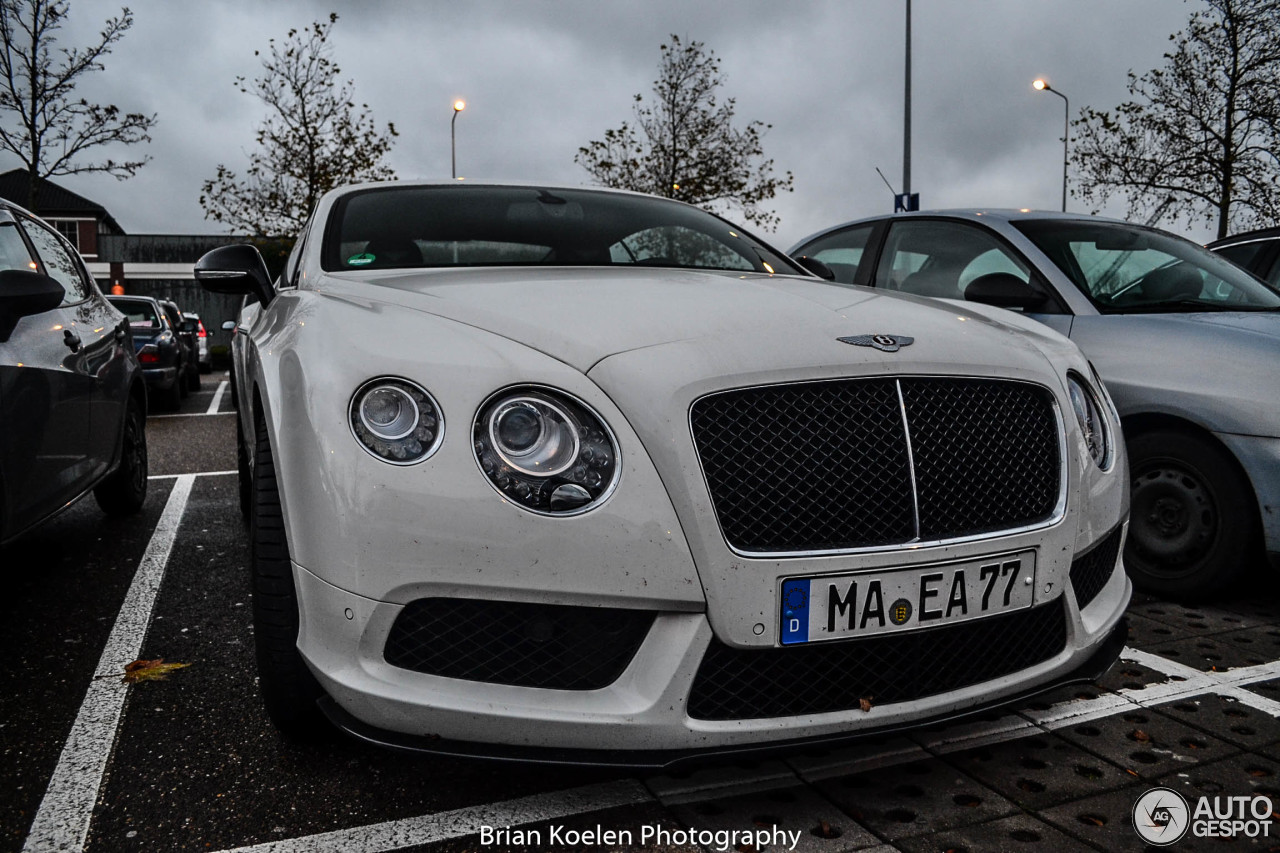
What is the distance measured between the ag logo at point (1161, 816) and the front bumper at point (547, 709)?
67 cm

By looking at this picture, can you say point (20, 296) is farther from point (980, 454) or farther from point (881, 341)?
point (980, 454)

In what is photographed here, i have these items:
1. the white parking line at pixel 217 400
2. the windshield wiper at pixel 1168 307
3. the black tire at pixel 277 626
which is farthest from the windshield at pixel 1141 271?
the white parking line at pixel 217 400

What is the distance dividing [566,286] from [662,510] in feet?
2.78

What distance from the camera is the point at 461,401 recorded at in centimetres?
186

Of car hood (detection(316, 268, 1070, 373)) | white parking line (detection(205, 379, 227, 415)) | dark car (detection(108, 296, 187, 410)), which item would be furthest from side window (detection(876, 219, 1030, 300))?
white parking line (detection(205, 379, 227, 415))

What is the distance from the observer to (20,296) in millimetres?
2998

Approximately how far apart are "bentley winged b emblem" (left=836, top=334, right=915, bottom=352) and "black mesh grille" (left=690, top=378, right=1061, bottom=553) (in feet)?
0.28

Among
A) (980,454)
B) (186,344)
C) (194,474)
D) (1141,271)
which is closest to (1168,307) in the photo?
(1141,271)

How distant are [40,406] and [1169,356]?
401 centimetres

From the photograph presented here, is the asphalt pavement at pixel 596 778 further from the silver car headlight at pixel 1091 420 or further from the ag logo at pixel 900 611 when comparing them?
the silver car headlight at pixel 1091 420

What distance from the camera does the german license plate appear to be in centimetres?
184

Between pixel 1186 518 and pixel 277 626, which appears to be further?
pixel 1186 518

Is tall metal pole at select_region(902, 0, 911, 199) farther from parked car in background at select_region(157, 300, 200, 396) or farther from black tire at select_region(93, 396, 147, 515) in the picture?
black tire at select_region(93, 396, 147, 515)

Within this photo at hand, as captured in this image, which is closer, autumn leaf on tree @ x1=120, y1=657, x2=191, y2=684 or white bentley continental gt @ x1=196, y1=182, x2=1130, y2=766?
white bentley continental gt @ x1=196, y1=182, x2=1130, y2=766
